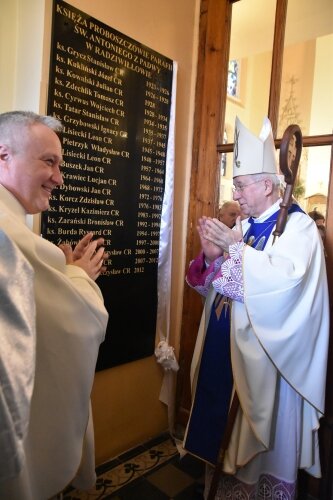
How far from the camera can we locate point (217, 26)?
221cm

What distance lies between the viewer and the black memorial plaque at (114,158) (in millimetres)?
1654

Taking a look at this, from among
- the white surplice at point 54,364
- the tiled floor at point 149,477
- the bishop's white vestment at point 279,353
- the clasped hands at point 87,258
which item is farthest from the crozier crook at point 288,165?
the tiled floor at point 149,477

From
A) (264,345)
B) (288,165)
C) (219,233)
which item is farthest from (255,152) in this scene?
(264,345)

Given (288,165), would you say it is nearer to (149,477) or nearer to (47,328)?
(47,328)

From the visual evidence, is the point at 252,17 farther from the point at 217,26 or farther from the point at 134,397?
the point at 134,397

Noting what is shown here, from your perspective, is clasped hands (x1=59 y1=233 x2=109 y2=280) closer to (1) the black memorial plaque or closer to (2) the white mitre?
(1) the black memorial plaque

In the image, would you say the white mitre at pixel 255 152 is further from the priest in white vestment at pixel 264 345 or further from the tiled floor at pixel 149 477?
the tiled floor at pixel 149 477

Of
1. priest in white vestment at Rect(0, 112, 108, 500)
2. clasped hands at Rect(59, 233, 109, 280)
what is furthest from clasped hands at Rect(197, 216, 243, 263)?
priest in white vestment at Rect(0, 112, 108, 500)

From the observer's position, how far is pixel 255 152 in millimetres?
1625

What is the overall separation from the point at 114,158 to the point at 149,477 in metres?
1.65

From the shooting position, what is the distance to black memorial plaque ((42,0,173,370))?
5.43 feet

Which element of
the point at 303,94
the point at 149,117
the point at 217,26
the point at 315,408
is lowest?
the point at 315,408

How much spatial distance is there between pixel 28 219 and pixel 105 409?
1103 millimetres

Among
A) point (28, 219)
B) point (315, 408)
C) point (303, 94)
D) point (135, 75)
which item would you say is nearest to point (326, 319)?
point (315, 408)
